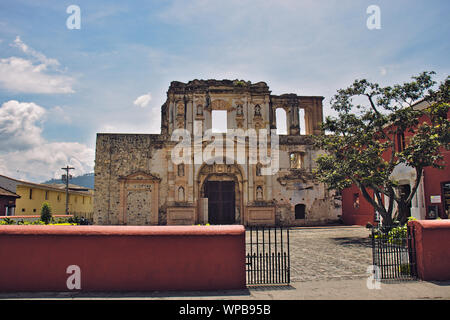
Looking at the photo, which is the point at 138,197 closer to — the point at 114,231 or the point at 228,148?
the point at 228,148

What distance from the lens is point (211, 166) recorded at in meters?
24.5

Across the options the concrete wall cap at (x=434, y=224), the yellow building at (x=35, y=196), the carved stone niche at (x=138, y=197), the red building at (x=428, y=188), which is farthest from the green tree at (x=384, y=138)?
the yellow building at (x=35, y=196)

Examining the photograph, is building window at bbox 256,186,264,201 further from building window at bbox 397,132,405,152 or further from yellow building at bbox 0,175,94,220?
yellow building at bbox 0,175,94,220

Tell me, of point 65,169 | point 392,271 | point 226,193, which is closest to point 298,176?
point 226,193

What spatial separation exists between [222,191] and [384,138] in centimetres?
1186

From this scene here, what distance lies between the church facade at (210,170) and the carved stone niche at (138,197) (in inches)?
2.6

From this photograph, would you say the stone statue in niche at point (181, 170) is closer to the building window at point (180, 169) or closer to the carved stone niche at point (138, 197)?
the building window at point (180, 169)

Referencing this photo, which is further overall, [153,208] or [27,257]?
[153,208]

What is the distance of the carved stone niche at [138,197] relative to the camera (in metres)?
24.2

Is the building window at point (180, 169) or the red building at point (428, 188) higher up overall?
the building window at point (180, 169)

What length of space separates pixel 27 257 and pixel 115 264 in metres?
1.76

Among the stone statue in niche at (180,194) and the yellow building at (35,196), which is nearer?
the stone statue in niche at (180,194)

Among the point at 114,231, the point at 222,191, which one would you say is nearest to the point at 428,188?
the point at 222,191
